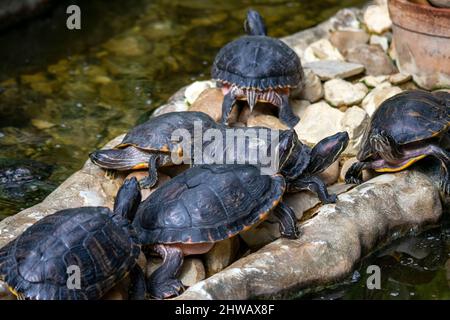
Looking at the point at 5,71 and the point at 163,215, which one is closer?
the point at 163,215

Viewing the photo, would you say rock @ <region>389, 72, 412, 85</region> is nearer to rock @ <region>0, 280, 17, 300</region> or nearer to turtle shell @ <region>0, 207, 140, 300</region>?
turtle shell @ <region>0, 207, 140, 300</region>

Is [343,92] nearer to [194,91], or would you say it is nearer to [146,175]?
[194,91]

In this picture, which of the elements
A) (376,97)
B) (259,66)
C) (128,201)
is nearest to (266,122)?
(259,66)

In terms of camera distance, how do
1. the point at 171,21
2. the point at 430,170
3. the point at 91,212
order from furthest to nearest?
the point at 171,21
the point at 430,170
the point at 91,212

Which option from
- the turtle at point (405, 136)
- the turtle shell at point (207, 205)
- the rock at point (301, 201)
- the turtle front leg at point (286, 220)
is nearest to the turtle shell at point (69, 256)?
the turtle shell at point (207, 205)
